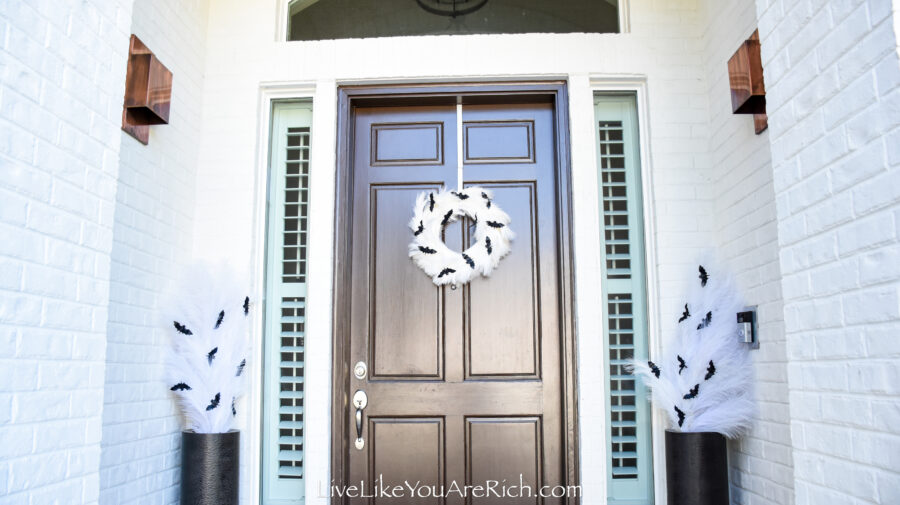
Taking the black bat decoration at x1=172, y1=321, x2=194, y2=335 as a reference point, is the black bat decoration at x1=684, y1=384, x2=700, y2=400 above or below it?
below

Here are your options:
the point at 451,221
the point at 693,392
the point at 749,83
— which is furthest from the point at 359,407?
the point at 749,83

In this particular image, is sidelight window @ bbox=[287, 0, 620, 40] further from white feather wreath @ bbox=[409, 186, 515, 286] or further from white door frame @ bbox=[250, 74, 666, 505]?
white feather wreath @ bbox=[409, 186, 515, 286]

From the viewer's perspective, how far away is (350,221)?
3.33 meters

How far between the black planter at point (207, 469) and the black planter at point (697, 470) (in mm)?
1759

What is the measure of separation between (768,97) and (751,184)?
95 cm

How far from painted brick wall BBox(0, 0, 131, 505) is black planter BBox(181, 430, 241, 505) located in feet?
2.80

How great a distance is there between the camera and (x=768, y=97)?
1.96 m

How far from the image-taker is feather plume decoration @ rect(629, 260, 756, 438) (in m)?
2.79

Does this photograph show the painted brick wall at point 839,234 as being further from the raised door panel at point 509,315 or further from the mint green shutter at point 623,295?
the raised door panel at point 509,315

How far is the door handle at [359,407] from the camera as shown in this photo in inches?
125

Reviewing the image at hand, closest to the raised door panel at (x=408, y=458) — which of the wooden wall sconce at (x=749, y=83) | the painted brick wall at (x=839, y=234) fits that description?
the painted brick wall at (x=839, y=234)

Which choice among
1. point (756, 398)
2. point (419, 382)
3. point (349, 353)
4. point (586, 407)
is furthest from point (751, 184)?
point (349, 353)

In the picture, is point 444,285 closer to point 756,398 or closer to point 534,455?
point 534,455

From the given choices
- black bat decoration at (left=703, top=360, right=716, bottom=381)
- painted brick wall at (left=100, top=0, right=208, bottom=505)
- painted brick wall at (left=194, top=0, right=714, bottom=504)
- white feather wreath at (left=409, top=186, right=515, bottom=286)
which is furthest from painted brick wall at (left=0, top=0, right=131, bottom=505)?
black bat decoration at (left=703, top=360, right=716, bottom=381)
